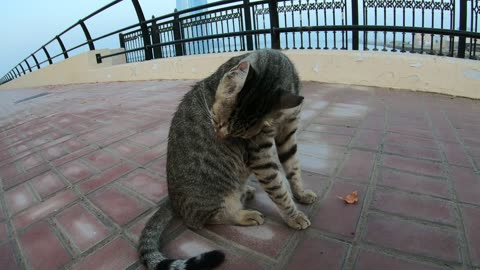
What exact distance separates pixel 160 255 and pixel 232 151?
2.01ft

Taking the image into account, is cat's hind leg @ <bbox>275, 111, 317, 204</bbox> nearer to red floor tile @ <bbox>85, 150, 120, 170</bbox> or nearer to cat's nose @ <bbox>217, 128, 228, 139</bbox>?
cat's nose @ <bbox>217, 128, 228, 139</bbox>

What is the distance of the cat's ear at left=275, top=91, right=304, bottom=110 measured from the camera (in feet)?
4.37

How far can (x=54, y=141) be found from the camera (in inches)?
136

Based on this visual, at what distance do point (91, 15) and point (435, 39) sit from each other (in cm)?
799

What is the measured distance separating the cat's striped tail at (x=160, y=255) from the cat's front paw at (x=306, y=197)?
0.63 metres

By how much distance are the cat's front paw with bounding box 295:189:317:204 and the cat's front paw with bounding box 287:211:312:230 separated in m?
0.21

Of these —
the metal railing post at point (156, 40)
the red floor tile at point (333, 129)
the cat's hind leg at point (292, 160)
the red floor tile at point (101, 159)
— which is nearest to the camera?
the cat's hind leg at point (292, 160)

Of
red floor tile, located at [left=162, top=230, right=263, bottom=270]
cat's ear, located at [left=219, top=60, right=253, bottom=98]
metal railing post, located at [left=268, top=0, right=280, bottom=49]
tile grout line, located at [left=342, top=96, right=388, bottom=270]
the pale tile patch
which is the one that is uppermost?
metal railing post, located at [left=268, top=0, right=280, bottom=49]

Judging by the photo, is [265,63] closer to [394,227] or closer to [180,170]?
[180,170]

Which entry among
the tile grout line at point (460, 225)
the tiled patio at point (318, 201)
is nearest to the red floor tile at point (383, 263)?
the tiled patio at point (318, 201)

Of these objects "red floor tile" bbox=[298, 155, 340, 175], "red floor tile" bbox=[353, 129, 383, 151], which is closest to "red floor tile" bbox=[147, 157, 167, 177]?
"red floor tile" bbox=[298, 155, 340, 175]

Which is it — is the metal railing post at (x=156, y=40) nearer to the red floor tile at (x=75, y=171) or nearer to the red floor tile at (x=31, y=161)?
the red floor tile at (x=31, y=161)

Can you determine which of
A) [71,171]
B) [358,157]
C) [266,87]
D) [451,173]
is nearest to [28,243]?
[71,171]

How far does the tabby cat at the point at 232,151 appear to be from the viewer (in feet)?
4.67
